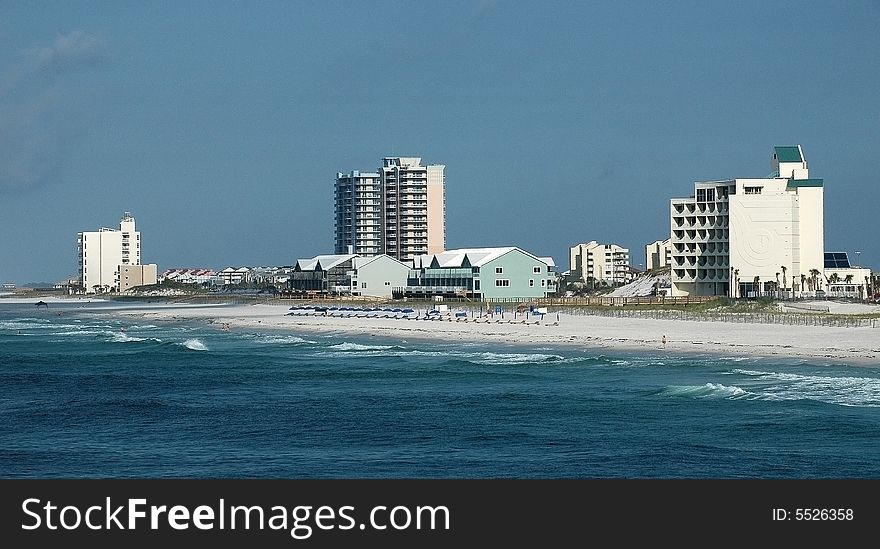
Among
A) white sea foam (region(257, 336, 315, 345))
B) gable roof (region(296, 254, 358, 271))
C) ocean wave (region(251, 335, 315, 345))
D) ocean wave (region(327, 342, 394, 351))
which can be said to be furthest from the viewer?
gable roof (region(296, 254, 358, 271))

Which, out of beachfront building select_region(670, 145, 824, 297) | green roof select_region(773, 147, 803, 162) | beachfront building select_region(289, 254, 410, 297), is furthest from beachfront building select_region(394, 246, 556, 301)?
green roof select_region(773, 147, 803, 162)

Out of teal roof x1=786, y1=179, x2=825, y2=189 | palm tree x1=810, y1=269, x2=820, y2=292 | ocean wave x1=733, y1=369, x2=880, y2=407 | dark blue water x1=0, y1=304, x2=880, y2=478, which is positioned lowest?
dark blue water x1=0, y1=304, x2=880, y2=478

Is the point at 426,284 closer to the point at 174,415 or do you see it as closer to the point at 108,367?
the point at 108,367

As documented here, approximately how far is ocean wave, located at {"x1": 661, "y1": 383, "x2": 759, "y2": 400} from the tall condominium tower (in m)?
151

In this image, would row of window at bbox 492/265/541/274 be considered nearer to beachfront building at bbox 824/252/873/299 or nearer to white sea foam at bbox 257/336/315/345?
beachfront building at bbox 824/252/873/299

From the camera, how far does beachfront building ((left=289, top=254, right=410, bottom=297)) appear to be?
14262 cm

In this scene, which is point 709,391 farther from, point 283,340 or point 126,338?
point 126,338

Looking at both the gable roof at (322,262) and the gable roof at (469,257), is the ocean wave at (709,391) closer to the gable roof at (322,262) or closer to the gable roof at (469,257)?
the gable roof at (469,257)

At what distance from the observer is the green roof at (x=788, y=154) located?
114750 mm
